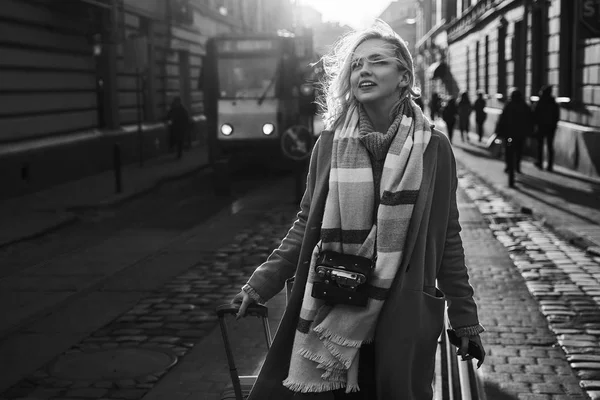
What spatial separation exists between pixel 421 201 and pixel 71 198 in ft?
44.9

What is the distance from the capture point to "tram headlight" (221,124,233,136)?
66.2ft

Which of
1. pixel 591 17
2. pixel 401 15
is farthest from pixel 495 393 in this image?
pixel 401 15

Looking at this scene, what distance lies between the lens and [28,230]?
40.1 ft

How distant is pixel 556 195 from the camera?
15.4 metres

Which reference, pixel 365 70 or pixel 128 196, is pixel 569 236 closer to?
pixel 128 196

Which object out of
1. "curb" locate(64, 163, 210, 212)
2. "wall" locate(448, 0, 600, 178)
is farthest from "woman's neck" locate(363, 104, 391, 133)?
"curb" locate(64, 163, 210, 212)

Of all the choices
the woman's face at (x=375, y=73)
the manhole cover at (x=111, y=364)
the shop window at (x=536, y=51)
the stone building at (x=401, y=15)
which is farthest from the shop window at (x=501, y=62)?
the stone building at (x=401, y=15)

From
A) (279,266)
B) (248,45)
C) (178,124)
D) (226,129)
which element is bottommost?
(178,124)

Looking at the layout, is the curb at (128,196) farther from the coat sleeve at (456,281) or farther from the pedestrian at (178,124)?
the coat sleeve at (456,281)

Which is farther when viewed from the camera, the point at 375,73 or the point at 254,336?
the point at 254,336

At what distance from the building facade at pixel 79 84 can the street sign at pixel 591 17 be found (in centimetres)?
906

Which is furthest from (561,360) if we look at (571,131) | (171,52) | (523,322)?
(171,52)

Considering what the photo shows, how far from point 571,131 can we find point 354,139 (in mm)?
17644

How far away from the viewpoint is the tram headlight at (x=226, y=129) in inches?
794
